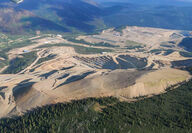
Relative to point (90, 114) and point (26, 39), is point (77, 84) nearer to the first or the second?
point (90, 114)

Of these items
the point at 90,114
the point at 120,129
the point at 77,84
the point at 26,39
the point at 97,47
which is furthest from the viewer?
the point at 26,39

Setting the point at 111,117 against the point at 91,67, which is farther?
the point at 91,67

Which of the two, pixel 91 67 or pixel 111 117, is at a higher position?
pixel 111 117

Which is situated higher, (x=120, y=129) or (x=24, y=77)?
(x=120, y=129)

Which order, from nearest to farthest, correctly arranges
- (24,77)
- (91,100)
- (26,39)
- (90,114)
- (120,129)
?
(120,129)
(90,114)
(91,100)
(24,77)
(26,39)

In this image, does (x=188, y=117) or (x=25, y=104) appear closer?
(x=188, y=117)

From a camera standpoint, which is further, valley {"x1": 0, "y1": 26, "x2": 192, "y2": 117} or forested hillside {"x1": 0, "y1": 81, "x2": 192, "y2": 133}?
valley {"x1": 0, "y1": 26, "x2": 192, "y2": 117}

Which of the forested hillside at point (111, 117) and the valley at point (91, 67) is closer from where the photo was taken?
the forested hillside at point (111, 117)

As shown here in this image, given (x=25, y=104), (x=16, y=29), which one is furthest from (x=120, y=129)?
(x=16, y=29)
